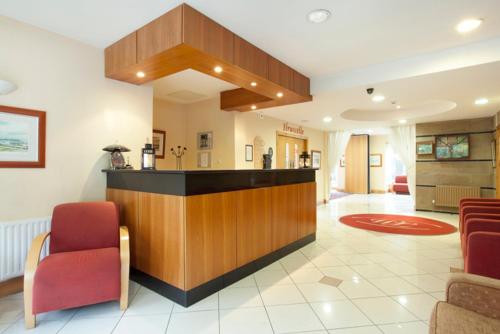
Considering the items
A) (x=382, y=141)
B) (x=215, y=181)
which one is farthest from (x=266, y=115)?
(x=382, y=141)

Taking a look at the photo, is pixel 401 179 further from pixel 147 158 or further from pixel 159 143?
pixel 147 158

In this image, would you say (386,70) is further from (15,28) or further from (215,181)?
(15,28)

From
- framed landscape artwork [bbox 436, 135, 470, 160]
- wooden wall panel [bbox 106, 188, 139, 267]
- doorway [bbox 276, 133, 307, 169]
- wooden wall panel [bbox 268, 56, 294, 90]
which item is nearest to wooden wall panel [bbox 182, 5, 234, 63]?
wooden wall panel [bbox 268, 56, 294, 90]

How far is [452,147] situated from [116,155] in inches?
311

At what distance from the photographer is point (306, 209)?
4.13 metres

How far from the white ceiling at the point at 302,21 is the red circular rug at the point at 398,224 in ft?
11.0

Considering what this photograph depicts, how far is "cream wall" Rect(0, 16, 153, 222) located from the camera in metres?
2.58

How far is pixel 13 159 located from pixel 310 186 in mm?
3818

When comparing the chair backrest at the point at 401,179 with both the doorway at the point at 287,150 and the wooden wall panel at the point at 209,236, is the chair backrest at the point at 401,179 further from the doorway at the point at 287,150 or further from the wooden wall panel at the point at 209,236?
the wooden wall panel at the point at 209,236

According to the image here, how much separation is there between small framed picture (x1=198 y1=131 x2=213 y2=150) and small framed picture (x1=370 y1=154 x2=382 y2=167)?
27.7ft

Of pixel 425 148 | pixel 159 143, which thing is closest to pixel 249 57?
pixel 159 143

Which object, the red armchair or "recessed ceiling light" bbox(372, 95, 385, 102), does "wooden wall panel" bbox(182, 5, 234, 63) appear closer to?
the red armchair

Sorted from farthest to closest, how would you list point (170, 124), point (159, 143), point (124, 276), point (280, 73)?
point (170, 124)
point (159, 143)
point (280, 73)
point (124, 276)

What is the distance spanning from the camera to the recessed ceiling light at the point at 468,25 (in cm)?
261
